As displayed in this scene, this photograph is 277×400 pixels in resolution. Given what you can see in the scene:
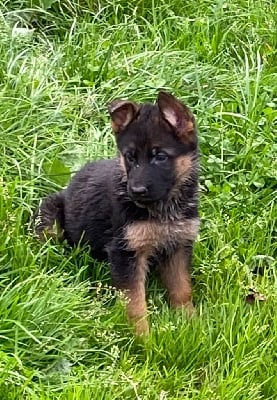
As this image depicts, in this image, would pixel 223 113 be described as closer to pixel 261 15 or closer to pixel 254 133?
pixel 254 133

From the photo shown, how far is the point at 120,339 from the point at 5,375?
78 cm

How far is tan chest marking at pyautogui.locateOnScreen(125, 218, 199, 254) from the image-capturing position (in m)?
5.22

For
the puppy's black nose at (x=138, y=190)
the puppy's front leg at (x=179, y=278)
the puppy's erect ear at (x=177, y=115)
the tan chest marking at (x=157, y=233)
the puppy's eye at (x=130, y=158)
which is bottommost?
the puppy's front leg at (x=179, y=278)

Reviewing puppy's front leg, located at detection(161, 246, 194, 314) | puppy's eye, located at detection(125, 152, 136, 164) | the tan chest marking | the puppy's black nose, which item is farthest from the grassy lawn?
puppy's eye, located at detection(125, 152, 136, 164)

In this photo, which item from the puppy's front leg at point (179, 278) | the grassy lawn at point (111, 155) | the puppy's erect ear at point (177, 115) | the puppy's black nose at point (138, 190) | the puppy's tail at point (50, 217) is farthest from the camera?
the puppy's tail at point (50, 217)

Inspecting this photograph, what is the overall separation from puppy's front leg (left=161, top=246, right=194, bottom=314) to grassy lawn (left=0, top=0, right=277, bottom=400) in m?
0.08

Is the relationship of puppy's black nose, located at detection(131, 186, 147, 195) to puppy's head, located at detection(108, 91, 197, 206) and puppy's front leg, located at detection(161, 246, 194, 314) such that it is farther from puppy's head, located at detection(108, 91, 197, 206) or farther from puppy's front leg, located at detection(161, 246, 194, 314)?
puppy's front leg, located at detection(161, 246, 194, 314)

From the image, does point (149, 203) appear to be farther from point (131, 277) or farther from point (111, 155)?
point (111, 155)

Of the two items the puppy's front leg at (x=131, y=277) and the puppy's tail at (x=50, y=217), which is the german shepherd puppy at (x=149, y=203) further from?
the puppy's tail at (x=50, y=217)

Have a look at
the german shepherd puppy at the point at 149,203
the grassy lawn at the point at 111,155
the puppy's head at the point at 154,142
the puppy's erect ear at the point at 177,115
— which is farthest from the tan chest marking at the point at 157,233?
the puppy's erect ear at the point at 177,115

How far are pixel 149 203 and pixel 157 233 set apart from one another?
0.19 metres

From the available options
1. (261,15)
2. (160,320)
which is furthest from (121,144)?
(261,15)

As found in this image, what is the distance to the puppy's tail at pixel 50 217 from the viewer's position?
5723mm

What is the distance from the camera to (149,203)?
516cm
